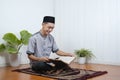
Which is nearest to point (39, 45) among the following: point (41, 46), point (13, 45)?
point (41, 46)

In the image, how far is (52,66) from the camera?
11.1 ft

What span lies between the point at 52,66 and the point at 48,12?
209cm

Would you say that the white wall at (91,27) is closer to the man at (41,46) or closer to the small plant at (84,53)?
the small plant at (84,53)

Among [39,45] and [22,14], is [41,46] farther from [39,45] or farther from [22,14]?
[22,14]

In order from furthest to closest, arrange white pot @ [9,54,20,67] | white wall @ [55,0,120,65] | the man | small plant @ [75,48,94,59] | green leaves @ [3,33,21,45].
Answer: small plant @ [75,48,94,59] → white wall @ [55,0,120,65] → white pot @ [9,54,20,67] → green leaves @ [3,33,21,45] → the man

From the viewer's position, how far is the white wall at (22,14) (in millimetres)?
4337

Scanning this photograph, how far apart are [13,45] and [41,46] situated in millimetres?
1085

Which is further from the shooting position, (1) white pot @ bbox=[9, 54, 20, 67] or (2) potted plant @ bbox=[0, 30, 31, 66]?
(1) white pot @ bbox=[9, 54, 20, 67]

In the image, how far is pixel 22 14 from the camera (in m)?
4.67

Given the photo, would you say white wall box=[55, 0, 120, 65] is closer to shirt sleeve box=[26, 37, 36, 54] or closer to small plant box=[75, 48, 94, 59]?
small plant box=[75, 48, 94, 59]

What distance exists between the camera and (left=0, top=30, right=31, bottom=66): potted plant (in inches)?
163

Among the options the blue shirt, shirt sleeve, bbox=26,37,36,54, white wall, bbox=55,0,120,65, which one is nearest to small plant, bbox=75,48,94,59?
white wall, bbox=55,0,120,65

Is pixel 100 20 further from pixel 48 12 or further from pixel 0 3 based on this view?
pixel 0 3

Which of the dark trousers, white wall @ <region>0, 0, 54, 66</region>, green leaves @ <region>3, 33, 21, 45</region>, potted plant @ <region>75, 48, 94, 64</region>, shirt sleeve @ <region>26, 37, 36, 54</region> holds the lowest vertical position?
the dark trousers
